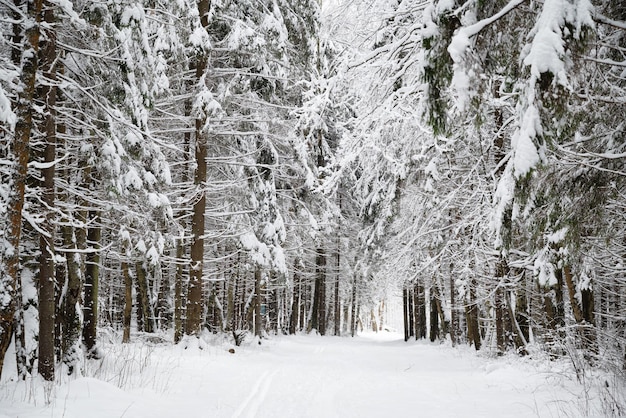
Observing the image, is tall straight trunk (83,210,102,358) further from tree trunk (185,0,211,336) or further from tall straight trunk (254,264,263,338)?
tall straight trunk (254,264,263,338)

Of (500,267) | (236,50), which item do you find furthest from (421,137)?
(236,50)

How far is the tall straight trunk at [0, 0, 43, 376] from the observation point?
5.25m

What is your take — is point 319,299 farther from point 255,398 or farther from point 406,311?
point 255,398

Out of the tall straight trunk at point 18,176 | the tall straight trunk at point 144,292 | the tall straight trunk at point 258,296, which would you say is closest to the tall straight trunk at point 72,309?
the tall straight trunk at point 18,176

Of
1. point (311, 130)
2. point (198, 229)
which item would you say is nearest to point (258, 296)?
point (198, 229)

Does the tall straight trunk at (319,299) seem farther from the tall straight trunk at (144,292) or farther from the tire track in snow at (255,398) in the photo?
the tire track in snow at (255,398)

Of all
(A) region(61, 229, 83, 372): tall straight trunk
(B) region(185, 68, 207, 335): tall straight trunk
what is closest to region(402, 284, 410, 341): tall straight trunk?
(B) region(185, 68, 207, 335): tall straight trunk

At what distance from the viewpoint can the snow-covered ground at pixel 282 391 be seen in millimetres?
5539

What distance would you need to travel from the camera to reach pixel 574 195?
5090mm

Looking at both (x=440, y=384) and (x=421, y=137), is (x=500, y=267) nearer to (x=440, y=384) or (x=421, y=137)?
(x=440, y=384)

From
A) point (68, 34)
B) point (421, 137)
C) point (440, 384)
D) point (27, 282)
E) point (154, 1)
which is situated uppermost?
point (154, 1)

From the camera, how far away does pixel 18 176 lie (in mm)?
5410

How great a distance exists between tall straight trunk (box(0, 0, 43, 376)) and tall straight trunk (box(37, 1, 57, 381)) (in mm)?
662

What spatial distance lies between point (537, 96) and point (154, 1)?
27.5ft
